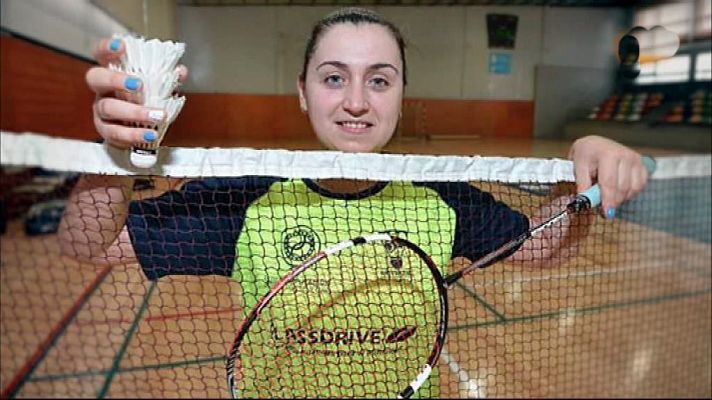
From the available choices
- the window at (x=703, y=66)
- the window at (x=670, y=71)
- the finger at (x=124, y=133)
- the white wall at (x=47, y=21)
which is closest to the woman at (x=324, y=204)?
the finger at (x=124, y=133)

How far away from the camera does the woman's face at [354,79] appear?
0.56 metres

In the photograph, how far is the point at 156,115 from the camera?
0.41 metres

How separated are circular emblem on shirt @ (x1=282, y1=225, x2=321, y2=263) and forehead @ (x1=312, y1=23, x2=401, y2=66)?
0.81ft

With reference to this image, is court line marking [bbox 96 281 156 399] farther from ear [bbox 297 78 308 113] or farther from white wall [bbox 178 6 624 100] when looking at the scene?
ear [bbox 297 78 308 113]

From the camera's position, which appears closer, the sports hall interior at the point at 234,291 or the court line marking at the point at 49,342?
the sports hall interior at the point at 234,291

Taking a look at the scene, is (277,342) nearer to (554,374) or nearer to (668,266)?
(554,374)

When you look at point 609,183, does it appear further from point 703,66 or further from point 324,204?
point 703,66

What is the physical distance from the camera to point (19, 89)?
2605mm

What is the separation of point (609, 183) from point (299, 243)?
16.0 inches

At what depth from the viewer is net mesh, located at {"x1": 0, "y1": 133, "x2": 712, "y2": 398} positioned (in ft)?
2.15

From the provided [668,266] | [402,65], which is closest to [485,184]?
[402,65]

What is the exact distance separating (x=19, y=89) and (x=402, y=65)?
272cm

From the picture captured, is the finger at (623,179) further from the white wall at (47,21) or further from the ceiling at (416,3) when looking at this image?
the white wall at (47,21)

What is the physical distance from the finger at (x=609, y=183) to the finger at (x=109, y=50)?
517 millimetres
